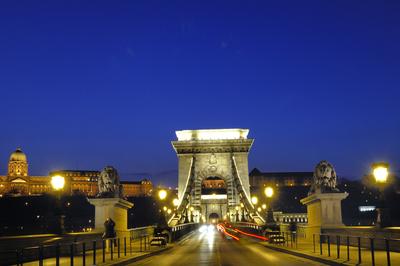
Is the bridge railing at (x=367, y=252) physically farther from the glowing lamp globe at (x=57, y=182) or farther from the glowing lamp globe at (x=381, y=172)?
the glowing lamp globe at (x=57, y=182)

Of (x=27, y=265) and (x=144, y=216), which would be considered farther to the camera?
(x=144, y=216)

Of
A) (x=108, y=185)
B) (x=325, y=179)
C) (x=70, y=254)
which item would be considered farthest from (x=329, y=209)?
(x=70, y=254)

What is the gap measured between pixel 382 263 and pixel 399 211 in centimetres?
10033

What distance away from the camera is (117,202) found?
3136 cm

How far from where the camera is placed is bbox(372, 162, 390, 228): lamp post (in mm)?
22703

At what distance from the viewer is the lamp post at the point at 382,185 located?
2270 cm

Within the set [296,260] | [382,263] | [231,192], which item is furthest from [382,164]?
[231,192]

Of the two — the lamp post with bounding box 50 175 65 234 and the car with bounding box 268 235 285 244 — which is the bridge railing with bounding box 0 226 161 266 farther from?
the car with bounding box 268 235 285 244

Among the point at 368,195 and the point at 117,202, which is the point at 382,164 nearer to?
the point at 117,202

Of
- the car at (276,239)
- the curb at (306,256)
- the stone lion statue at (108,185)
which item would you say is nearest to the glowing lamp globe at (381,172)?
the curb at (306,256)

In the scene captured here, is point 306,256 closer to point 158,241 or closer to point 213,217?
point 158,241

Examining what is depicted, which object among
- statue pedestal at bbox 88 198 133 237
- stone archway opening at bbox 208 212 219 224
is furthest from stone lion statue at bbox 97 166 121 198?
stone archway opening at bbox 208 212 219 224

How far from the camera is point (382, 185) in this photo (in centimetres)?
2272

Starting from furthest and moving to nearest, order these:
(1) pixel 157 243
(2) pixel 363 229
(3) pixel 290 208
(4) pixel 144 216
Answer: (3) pixel 290 208 → (4) pixel 144 216 → (1) pixel 157 243 → (2) pixel 363 229
